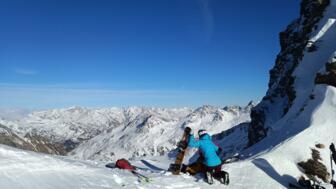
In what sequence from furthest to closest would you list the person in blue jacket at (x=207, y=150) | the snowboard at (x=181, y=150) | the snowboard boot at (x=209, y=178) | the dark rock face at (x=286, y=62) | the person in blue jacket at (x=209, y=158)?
1. the dark rock face at (x=286, y=62)
2. the snowboard at (x=181, y=150)
3. the person in blue jacket at (x=207, y=150)
4. the person in blue jacket at (x=209, y=158)
5. the snowboard boot at (x=209, y=178)

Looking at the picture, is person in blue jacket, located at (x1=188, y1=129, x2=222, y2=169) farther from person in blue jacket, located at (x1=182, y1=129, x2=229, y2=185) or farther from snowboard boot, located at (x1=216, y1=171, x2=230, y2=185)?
snowboard boot, located at (x1=216, y1=171, x2=230, y2=185)

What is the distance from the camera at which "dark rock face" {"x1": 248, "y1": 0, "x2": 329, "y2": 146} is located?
66.3 metres

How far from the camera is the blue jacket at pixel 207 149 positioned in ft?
57.9

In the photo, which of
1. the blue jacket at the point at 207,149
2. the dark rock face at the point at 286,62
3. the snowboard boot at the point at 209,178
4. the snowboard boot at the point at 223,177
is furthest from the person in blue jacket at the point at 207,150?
the dark rock face at the point at 286,62

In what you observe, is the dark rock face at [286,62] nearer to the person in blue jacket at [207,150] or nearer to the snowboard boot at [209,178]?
the person in blue jacket at [207,150]

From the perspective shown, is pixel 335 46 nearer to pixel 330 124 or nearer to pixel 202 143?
pixel 330 124

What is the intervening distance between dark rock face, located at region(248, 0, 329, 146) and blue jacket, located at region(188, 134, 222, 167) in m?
47.8

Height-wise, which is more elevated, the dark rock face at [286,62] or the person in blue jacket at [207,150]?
the dark rock face at [286,62]

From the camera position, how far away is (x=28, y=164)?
13.0 m

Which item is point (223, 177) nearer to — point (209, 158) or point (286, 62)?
point (209, 158)

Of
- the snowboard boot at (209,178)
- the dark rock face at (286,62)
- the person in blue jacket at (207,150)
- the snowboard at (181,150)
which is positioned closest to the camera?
the snowboard boot at (209,178)

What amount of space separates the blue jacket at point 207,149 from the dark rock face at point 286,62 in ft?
157

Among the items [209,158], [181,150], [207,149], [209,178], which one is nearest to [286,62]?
[181,150]

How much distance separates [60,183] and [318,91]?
106 feet
